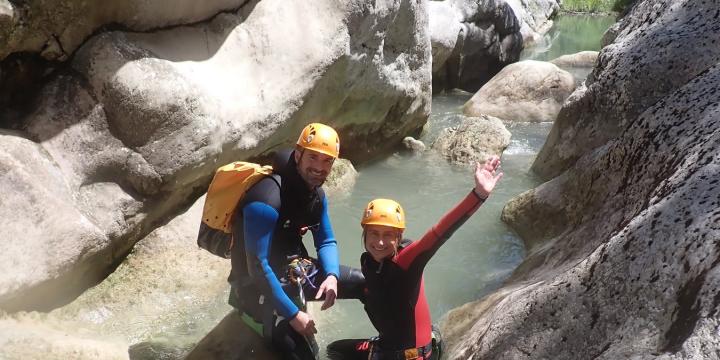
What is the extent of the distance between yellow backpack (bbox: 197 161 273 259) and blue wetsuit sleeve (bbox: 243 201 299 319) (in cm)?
23

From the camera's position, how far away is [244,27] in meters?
6.54

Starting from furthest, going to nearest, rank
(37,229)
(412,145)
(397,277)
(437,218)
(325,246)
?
(412,145), (437,218), (37,229), (325,246), (397,277)

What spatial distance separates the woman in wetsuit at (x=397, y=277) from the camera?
3548 millimetres

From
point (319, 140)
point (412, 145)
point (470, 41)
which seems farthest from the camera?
point (470, 41)

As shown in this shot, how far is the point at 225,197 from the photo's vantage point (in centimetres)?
402

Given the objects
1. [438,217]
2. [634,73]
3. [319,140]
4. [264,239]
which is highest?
[634,73]

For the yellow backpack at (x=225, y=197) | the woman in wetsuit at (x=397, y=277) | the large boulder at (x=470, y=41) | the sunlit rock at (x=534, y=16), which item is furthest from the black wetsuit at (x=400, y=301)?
the sunlit rock at (x=534, y=16)

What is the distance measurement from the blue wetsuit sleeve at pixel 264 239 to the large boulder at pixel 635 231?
1.17m

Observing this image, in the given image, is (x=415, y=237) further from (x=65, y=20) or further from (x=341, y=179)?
(x=65, y=20)

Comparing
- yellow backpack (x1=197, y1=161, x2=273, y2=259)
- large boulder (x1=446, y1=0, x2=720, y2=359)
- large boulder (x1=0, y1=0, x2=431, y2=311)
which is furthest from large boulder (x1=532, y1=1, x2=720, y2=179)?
yellow backpack (x1=197, y1=161, x2=273, y2=259)

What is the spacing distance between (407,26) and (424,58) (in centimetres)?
82

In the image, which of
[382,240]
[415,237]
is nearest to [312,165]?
[382,240]

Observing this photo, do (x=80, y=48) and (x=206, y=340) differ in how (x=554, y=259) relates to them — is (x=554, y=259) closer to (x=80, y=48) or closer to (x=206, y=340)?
(x=206, y=340)

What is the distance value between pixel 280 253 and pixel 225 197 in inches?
22.9
